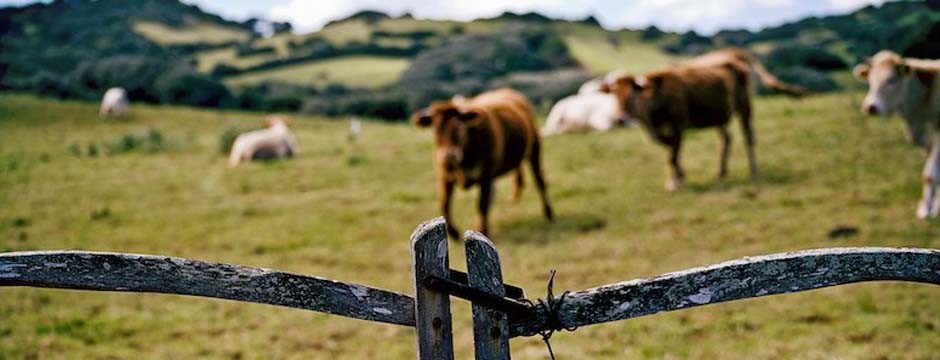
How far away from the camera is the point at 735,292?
233 cm

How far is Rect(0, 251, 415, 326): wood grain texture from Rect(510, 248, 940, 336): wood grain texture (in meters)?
0.43

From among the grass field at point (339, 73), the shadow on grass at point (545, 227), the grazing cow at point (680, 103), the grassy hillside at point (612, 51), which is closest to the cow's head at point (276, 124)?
the grazing cow at point (680, 103)

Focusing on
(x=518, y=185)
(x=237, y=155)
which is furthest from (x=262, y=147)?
(x=518, y=185)

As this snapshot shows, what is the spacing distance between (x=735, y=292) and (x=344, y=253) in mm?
6653

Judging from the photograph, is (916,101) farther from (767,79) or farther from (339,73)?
(339,73)

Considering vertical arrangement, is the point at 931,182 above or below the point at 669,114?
below

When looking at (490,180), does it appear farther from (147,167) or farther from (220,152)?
(220,152)

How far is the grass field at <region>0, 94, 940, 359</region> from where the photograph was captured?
570 cm

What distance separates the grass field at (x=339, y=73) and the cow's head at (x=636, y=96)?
3975 centimetres

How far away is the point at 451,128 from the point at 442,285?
6458mm

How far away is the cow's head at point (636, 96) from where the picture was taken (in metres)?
11.0

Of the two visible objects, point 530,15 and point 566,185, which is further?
point 530,15

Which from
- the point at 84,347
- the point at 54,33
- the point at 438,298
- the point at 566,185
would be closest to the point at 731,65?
the point at 566,185

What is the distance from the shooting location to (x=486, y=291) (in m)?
2.14
